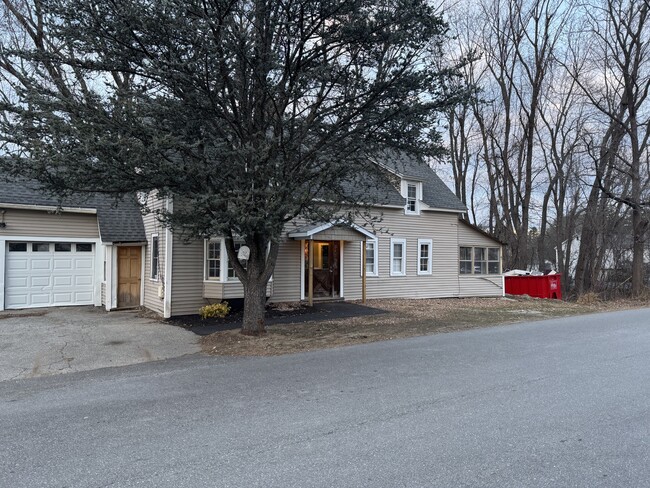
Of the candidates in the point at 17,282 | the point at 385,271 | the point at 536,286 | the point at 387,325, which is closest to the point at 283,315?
the point at 387,325

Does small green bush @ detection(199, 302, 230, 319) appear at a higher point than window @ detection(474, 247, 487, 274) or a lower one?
lower

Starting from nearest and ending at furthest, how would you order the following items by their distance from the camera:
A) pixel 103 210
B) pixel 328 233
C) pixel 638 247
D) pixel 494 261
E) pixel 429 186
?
pixel 103 210 → pixel 328 233 → pixel 429 186 → pixel 494 261 → pixel 638 247

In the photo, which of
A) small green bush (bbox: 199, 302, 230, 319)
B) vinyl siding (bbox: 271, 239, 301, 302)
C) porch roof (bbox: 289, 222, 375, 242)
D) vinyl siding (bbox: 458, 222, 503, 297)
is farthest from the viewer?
vinyl siding (bbox: 458, 222, 503, 297)

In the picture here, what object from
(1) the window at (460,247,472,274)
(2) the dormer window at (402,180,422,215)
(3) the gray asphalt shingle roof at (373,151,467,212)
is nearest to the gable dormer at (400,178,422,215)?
(2) the dormer window at (402,180,422,215)

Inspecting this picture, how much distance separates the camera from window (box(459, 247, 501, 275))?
2089 centimetres

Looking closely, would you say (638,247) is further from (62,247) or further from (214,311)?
(62,247)

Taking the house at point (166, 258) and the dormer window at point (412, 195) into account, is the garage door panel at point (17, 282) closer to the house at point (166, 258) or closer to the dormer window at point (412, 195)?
the house at point (166, 258)

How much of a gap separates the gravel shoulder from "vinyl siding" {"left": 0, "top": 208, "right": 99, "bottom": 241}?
8.15 meters

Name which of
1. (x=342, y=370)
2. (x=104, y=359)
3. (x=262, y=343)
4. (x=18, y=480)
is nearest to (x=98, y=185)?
(x=104, y=359)

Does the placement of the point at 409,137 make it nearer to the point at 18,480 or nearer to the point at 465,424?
the point at 465,424

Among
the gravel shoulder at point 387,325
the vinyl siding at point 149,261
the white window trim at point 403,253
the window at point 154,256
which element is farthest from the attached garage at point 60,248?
the white window trim at point 403,253

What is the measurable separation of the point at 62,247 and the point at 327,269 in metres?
9.13

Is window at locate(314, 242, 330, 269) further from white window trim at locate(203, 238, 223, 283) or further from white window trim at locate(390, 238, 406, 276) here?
white window trim at locate(203, 238, 223, 283)

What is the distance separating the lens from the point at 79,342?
31.8 feet
